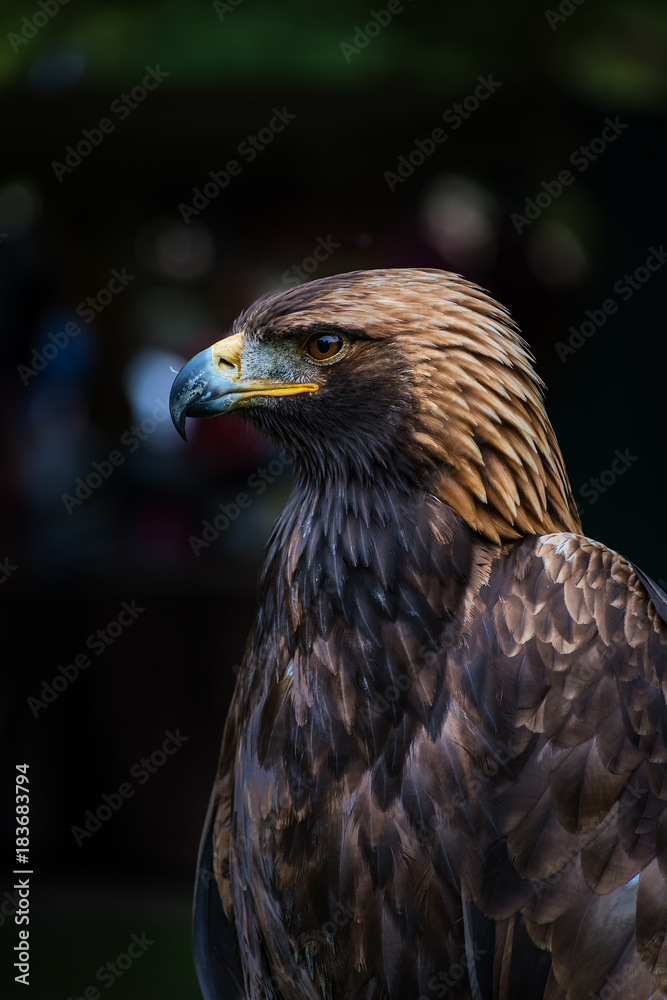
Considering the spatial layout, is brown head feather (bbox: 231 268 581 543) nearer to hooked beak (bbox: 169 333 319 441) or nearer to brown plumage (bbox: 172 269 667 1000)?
brown plumage (bbox: 172 269 667 1000)

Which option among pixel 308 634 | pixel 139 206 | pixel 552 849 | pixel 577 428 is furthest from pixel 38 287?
pixel 552 849

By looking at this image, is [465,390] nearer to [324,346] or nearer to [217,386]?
[324,346]

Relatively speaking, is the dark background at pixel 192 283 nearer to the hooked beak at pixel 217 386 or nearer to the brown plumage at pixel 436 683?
the hooked beak at pixel 217 386

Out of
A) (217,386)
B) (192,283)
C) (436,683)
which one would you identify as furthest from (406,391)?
(192,283)

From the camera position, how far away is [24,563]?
5.43 metres

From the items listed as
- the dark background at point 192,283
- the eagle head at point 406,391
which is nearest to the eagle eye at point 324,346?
the eagle head at point 406,391

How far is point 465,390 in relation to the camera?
2.23 metres

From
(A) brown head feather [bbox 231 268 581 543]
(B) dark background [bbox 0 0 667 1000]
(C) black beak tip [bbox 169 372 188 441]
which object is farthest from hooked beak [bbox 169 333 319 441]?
(B) dark background [bbox 0 0 667 1000]

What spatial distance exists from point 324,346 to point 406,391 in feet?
0.79

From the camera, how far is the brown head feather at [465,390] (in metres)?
2.21

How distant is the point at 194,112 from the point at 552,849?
11.6 feet

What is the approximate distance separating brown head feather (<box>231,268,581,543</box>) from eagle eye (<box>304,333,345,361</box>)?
0.04 meters

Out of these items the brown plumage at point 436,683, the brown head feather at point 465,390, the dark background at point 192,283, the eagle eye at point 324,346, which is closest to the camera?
the brown plumage at point 436,683

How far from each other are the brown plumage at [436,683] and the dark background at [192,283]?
4.84 feet
